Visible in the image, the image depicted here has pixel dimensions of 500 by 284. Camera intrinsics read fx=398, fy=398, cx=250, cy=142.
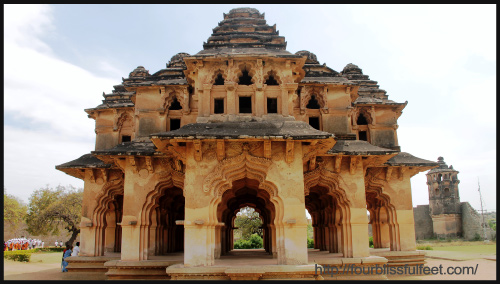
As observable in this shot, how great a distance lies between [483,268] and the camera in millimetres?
17781

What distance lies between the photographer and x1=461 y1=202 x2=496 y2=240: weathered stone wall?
136 ft

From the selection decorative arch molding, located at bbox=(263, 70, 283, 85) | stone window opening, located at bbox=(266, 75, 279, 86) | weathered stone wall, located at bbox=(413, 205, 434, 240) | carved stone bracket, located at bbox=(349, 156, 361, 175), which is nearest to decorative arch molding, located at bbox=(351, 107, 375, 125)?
carved stone bracket, located at bbox=(349, 156, 361, 175)

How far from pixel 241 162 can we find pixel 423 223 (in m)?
41.0

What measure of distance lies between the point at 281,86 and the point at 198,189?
4.36 m

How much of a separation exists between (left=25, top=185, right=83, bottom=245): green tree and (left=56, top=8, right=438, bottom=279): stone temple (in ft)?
71.1

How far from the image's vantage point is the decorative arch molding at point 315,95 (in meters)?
16.5

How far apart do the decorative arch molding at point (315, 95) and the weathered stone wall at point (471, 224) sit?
34033 mm

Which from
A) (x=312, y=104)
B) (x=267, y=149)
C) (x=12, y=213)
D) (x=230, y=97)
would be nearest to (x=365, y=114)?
(x=312, y=104)

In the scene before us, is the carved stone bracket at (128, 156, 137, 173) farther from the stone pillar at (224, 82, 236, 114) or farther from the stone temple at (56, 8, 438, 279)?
the stone pillar at (224, 82, 236, 114)

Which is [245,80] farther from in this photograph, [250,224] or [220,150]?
[250,224]

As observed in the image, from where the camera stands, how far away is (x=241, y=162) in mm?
11469

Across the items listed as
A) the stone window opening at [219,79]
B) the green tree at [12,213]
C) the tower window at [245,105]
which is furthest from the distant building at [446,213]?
the green tree at [12,213]

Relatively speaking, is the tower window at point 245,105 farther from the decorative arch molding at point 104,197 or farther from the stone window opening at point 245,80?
the decorative arch molding at point 104,197
